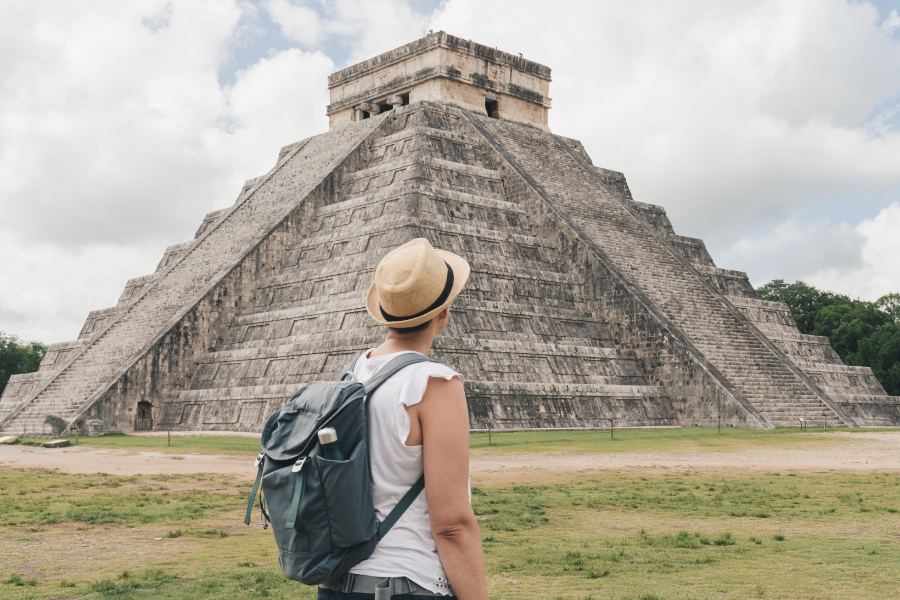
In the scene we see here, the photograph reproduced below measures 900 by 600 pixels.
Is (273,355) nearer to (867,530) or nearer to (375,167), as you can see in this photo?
(375,167)

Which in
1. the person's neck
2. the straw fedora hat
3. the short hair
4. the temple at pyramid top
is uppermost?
the temple at pyramid top

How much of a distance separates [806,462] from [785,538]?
829 centimetres

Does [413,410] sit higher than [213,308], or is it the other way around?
[213,308]

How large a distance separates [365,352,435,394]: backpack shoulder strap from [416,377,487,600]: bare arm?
14 centimetres

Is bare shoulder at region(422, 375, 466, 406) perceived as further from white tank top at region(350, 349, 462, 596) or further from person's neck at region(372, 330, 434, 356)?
person's neck at region(372, 330, 434, 356)

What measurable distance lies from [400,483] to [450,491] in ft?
0.54

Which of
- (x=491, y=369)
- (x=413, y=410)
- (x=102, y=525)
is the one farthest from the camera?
(x=491, y=369)

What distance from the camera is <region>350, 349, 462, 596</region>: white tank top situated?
10.5 ft

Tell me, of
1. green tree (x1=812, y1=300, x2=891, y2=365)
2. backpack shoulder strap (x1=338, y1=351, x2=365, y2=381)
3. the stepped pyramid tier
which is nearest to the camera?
backpack shoulder strap (x1=338, y1=351, x2=365, y2=381)

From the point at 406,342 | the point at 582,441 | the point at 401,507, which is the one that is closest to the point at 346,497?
the point at 401,507

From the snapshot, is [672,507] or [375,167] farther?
[375,167]

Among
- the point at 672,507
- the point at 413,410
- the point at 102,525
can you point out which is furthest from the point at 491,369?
the point at 413,410

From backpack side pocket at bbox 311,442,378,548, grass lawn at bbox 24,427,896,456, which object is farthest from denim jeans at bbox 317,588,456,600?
grass lawn at bbox 24,427,896,456

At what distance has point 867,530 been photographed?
1037 centimetres
